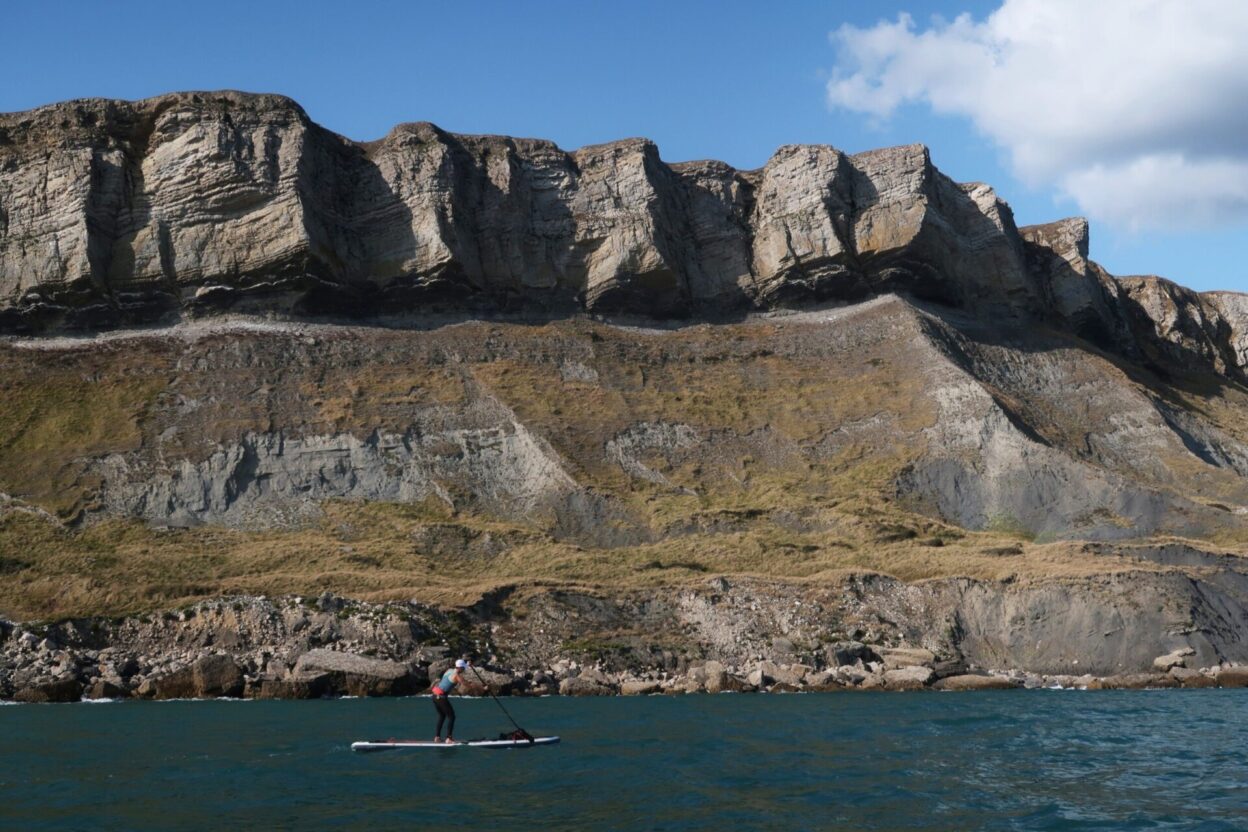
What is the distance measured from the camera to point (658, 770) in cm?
2347

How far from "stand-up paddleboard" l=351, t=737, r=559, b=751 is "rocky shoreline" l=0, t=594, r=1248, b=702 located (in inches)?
589

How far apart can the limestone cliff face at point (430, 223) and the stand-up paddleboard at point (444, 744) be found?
50333 millimetres

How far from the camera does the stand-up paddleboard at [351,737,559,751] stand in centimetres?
2700

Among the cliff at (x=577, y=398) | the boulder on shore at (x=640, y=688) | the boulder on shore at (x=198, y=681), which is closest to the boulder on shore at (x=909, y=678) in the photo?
the cliff at (x=577, y=398)

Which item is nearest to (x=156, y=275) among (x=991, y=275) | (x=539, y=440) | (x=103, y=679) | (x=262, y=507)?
(x=262, y=507)

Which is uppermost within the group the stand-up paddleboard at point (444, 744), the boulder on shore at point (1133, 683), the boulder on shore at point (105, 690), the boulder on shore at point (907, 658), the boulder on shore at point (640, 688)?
the stand-up paddleboard at point (444, 744)

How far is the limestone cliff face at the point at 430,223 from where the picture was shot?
240 ft

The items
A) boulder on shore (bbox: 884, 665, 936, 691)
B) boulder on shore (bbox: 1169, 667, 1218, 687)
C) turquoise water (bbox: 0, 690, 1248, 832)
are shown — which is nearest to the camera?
turquoise water (bbox: 0, 690, 1248, 832)

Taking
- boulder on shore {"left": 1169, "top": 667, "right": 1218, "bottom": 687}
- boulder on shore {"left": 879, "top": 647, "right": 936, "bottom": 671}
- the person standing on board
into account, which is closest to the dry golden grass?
boulder on shore {"left": 1169, "top": 667, "right": 1218, "bottom": 687}

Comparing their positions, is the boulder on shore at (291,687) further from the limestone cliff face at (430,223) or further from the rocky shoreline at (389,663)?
the limestone cliff face at (430,223)

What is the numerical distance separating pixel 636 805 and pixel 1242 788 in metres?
10.3

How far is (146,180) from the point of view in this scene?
74.9 metres

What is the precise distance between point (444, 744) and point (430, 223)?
174 ft

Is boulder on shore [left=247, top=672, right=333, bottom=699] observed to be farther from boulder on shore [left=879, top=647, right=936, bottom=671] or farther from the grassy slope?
boulder on shore [left=879, top=647, right=936, bottom=671]
